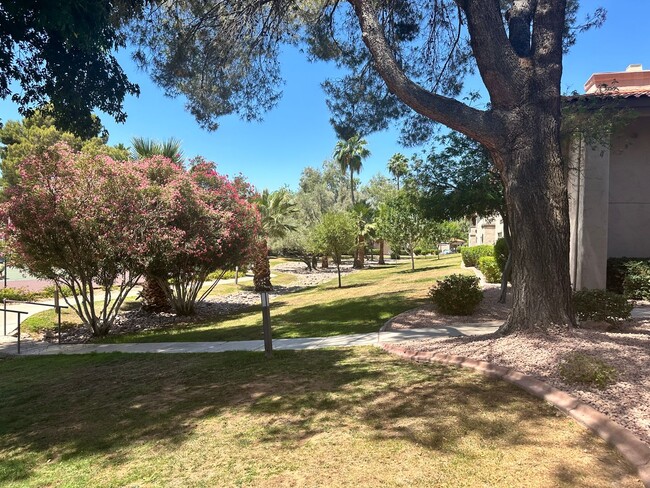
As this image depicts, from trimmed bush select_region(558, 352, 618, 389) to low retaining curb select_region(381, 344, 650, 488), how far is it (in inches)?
10.3

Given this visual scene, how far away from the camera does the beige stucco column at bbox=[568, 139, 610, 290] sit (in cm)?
1091

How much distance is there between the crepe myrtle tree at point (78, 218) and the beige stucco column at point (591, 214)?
10903 mm

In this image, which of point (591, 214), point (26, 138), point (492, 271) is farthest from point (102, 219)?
point (26, 138)

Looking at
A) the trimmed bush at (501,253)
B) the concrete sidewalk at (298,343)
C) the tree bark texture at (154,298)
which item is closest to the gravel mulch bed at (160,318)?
the tree bark texture at (154,298)

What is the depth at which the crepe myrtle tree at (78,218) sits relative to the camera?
10289 millimetres

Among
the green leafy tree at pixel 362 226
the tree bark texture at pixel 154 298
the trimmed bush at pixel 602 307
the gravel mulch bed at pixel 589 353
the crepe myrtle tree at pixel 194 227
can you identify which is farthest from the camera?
the green leafy tree at pixel 362 226

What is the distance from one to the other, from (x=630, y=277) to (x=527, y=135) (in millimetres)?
7145

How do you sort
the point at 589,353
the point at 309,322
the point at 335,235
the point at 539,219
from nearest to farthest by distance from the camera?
the point at 589,353, the point at 539,219, the point at 309,322, the point at 335,235

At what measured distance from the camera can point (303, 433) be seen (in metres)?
3.77

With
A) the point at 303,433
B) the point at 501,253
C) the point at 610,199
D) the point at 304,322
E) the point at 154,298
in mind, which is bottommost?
the point at 304,322

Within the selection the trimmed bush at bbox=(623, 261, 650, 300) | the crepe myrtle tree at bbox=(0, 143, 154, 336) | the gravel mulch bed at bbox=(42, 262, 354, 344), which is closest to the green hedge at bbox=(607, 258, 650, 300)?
the trimmed bush at bbox=(623, 261, 650, 300)

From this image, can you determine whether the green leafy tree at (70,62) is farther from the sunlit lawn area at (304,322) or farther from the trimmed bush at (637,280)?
the trimmed bush at (637,280)

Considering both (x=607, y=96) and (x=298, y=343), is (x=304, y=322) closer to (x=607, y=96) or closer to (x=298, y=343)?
(x=298, y=343)

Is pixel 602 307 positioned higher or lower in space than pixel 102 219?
lower
